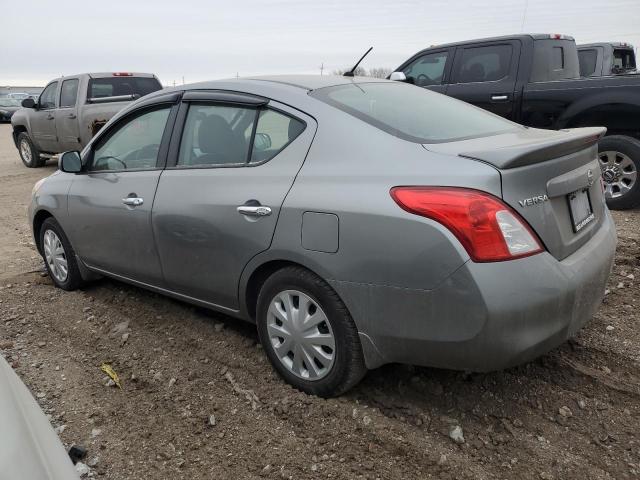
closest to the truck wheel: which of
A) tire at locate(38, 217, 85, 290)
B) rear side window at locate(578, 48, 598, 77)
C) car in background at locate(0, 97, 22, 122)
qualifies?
tire at locate(38, 217, 85, 290)

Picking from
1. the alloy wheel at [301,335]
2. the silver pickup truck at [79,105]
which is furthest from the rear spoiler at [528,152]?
the silver pickup truck at [79,105]

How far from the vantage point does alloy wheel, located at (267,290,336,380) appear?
9.00 ft

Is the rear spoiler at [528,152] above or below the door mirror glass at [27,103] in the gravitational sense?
above

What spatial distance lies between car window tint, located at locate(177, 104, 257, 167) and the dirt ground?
3.79 ft

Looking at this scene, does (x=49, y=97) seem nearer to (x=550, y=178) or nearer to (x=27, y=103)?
(x=27, y=103)

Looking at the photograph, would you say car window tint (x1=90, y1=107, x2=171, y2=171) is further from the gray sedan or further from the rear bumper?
the rear bumper

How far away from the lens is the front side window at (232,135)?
9.72 ft

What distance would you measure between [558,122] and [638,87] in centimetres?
87

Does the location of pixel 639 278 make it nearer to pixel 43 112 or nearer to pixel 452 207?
pixel 452 207

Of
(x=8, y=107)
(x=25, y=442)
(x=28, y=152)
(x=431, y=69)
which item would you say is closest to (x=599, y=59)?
(x=431, y=69)

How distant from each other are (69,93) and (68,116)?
543mm

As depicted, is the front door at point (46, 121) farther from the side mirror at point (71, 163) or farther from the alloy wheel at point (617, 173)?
the alloy wheel at point (617, 173)

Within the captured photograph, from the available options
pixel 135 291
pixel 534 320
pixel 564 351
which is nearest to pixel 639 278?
pixel 564 351

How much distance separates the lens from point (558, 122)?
6.46 m
